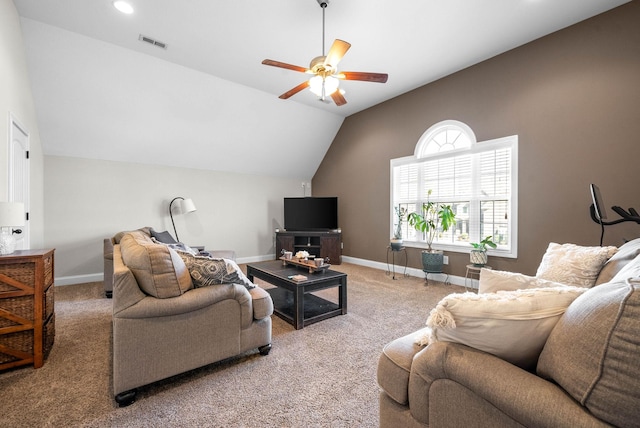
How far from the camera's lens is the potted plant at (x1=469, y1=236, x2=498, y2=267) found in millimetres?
3787

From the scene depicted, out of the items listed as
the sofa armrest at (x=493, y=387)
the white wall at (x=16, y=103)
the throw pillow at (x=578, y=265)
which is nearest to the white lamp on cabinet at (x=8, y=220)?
the white wall at (x=16, y=103)

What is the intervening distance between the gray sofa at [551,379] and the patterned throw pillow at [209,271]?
1384 mm

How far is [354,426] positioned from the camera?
157cm

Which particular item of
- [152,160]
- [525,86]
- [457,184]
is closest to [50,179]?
[152,160]

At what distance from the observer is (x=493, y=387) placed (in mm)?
899

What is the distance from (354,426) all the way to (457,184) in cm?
396

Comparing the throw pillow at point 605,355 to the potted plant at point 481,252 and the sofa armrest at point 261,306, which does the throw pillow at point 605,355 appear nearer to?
the sofa armrest at point 261,306

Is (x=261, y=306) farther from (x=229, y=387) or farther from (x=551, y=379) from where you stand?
(x=551, y=379)

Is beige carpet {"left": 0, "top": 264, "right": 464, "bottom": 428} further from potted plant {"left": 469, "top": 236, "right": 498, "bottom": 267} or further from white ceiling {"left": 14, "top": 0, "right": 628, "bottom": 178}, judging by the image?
white ceiling {"left": 14, "top": 0, "right": 628, "bottom": 178}

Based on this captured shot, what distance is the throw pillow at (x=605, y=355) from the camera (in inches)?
27.0

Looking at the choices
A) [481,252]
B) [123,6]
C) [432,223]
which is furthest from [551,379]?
[123,6]

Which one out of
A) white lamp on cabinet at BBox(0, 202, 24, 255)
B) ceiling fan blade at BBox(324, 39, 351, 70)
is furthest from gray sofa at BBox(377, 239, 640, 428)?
white lamp on cabinet at BBox(0, 202, 24, 255)

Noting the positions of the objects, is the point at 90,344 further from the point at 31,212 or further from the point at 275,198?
the point at 275,198

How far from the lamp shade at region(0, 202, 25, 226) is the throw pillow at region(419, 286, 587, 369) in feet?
9.82
